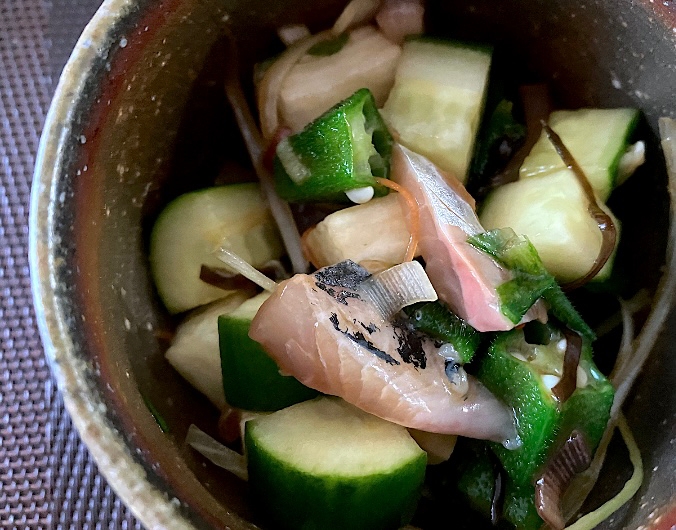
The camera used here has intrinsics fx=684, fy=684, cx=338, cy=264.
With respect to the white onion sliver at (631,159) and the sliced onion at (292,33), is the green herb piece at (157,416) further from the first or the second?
the white onion sliver at (631,159)

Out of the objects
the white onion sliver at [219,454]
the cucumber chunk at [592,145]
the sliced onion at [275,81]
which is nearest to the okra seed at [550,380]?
the cucumber chunk at [592,145]

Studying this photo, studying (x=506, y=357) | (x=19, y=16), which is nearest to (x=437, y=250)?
(x=506, y=357)

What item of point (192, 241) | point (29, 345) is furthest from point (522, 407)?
point (29, 345)

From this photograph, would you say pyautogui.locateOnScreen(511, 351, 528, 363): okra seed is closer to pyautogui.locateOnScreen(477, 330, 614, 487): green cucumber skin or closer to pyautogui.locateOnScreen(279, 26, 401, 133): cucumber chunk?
pyautogui.locateOnScreen(477, 330, 614, 487): green cucumber skin

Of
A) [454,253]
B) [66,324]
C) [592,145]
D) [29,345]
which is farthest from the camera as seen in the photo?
[29,345]

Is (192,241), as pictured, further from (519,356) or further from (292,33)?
(519,356)

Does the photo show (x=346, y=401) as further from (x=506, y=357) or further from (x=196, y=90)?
(x=196, y=90)

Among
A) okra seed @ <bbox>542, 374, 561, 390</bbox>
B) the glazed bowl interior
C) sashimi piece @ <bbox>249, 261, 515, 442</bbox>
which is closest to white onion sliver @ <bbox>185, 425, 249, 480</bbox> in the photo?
the glazed bowl interior
